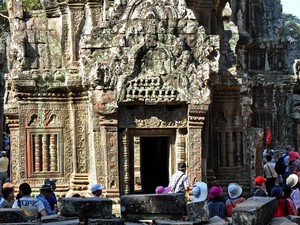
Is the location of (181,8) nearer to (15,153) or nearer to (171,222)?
(15,153)

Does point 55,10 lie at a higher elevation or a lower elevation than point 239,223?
higher

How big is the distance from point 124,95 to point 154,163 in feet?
13.5

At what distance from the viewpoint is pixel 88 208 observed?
10266 millimetres

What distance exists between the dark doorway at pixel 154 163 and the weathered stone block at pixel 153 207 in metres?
8.33

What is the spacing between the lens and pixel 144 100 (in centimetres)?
1598

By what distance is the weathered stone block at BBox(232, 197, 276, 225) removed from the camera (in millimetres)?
9805

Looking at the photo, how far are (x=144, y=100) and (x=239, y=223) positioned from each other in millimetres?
6328

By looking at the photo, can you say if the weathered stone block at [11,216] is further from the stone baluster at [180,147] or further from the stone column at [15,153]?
the stone column at [15,153]

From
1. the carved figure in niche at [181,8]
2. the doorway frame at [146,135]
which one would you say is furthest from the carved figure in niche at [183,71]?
the doorway frame at [146,135]

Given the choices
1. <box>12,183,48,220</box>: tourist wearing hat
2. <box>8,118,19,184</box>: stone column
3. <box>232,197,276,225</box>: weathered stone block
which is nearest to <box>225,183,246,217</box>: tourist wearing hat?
<box>232,197,276,225</box>: weathered stone block

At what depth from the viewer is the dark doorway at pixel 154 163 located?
63.6 feet

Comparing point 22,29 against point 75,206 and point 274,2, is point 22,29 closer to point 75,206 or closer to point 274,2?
point 75,206

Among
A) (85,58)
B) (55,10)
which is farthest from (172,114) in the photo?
(55,10)

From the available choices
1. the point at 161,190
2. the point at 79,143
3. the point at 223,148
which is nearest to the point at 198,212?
the point at 161,190
